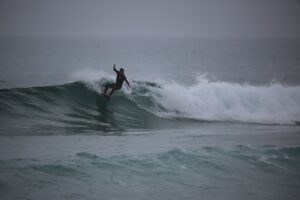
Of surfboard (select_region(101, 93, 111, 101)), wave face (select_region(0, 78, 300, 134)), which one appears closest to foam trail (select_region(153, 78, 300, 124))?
wave face (select_region(0, 78, 300, 134))

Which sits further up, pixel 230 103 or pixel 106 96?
pixel 230 103

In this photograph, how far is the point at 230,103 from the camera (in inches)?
963

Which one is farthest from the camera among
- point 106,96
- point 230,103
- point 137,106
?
point 230,103

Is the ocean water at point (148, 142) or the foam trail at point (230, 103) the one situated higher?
the foam trail at point (230, 103)

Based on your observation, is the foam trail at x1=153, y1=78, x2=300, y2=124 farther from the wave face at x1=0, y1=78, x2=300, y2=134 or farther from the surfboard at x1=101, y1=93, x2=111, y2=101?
the surfboard at x1=101, y1=93, x2=111, y2=101

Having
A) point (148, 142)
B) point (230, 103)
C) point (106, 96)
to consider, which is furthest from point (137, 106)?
point (148, 142)

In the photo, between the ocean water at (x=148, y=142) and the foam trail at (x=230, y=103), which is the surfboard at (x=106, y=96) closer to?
the ocean water at (x=148, y=142)

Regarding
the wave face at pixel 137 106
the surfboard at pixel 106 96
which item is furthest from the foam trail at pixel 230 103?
the surfboard at pixel 106 96

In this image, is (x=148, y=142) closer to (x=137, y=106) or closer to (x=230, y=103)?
(x=137, y=106)

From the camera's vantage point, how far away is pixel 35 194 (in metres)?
11.1

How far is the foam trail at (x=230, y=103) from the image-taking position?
22781mm

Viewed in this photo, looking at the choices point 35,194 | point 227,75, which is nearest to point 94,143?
point 35,194

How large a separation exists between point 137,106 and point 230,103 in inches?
192

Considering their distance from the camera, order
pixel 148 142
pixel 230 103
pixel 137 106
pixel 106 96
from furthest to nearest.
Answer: pixel 230 103
pixel 137 106
pixel 106 96
pixel 148 142
